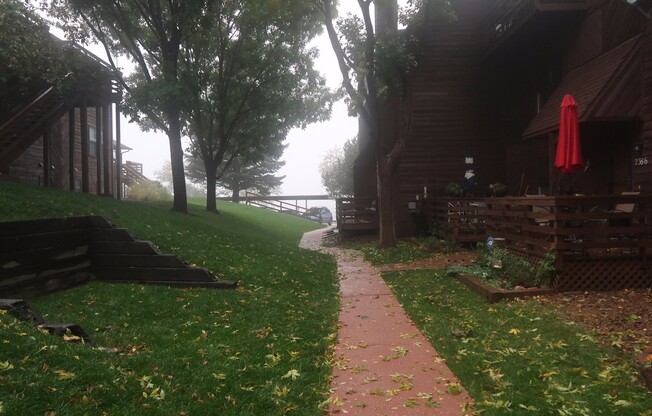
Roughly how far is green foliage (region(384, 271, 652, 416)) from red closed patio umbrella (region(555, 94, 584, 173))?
359 cm

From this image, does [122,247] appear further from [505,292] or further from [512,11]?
[512,11]

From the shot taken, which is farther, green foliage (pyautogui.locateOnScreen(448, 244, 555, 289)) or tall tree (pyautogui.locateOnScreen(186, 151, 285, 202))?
tall tree (pyautogui.locateOnScreen(186, 151, 285, 202))

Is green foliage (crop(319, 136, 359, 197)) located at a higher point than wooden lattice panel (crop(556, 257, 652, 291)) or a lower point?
higher

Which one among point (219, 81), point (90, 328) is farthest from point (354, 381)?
point (219, 81)

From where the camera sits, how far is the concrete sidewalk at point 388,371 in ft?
12.9

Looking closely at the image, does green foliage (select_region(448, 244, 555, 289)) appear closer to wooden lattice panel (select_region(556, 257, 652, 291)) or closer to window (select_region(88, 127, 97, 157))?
wooden lattice panel (select_region(556, 257, 652, 291))

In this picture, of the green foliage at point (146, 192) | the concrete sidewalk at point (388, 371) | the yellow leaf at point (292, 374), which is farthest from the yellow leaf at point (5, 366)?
the green foliage at point (146, 192)

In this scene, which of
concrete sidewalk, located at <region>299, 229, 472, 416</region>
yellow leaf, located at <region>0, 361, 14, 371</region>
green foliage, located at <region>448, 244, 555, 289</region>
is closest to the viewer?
yellow leaf, located at <region>0, 361, 14, 371</region>

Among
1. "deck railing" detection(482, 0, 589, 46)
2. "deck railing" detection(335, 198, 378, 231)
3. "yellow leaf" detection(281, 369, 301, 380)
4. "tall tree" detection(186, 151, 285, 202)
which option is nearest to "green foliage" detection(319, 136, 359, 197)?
"tall tree" detection(186, 151, 285, 202)

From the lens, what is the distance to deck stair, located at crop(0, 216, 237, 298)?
6996 millimetres

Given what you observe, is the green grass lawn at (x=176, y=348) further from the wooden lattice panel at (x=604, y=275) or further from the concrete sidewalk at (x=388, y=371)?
the wooden lattice panel at (x=604, y=275)

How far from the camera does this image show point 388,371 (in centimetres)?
473

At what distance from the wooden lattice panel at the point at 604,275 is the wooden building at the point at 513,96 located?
4466mm

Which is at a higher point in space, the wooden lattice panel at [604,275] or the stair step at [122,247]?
the stair step at [122,247]
